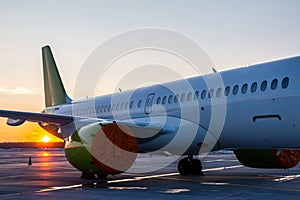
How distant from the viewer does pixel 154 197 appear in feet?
38.2

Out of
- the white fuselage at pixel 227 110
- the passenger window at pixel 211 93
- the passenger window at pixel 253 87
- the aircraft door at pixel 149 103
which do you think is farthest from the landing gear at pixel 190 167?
the passenger window at pixel 253 87

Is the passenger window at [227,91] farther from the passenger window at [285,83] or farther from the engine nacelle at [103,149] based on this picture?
the engine nacelle at [103,149]

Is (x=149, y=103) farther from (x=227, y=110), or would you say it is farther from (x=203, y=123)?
(x=227, y=110)

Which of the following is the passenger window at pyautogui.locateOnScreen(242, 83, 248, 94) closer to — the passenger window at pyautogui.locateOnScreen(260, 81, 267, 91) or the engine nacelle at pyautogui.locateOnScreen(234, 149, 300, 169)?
the passenger window at pyautogui.locateOnScreen(260, 81, 267, 91)

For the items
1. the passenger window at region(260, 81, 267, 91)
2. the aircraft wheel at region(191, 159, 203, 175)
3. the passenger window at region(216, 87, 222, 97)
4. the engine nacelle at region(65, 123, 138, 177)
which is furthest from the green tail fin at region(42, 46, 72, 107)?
the passenger window at region(260, 81, 267, 91)

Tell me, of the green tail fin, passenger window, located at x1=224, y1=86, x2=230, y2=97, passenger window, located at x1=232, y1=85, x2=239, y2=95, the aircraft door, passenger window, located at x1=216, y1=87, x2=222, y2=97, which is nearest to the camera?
passenger window, located at x1=232, y1=85, x2=239, y2=95

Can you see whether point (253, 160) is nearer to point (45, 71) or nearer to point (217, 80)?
point (217, 80)

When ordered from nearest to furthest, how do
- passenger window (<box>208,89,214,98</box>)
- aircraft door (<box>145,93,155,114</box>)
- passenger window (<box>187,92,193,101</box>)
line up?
passenger window (<box>208,89,214,98</box>) < passenger window (<box>187,92,193,101</box>) < aircraft door (<box>145,93,155,114</box>)

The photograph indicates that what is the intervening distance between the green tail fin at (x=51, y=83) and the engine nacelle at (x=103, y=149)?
14.6 metres

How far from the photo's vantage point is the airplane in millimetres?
13912

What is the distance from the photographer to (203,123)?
16297mm

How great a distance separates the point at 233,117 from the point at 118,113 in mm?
8188

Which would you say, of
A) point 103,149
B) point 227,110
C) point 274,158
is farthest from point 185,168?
point 103,149

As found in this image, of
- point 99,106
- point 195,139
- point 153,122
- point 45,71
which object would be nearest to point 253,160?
point 195,139
